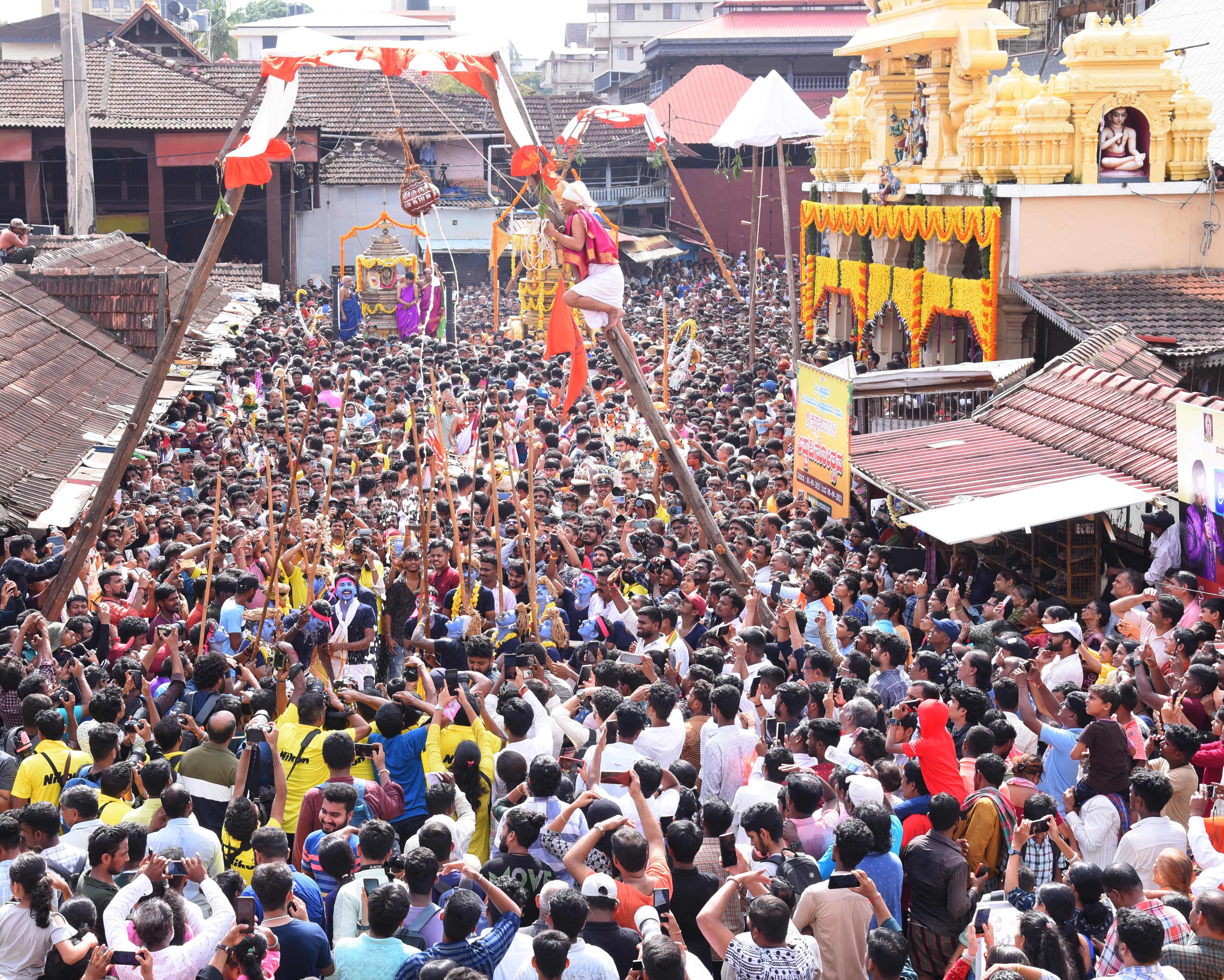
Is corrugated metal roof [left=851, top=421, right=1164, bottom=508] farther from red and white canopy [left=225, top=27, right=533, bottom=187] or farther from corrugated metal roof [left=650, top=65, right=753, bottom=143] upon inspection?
corrugated metal roof [left=650, top=65, right=753, bottom=143]

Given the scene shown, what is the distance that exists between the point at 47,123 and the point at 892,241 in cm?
1862

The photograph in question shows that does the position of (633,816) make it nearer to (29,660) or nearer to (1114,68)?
(29,660)

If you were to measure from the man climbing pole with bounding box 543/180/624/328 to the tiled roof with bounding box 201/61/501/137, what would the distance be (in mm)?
28397

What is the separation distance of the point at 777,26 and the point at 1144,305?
3497cm

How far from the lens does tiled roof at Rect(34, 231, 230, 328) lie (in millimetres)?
17266

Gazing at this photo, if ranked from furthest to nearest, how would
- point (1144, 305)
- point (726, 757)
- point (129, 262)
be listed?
1. point (129, 262)
2. point (1144, 305)
3. point (726, 757)

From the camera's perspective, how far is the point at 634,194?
40562 mm

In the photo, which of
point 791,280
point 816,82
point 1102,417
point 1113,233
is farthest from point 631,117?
point 816,82

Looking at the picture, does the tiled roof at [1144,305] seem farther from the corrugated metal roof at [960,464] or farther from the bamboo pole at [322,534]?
the bamboo pole at [322,534]

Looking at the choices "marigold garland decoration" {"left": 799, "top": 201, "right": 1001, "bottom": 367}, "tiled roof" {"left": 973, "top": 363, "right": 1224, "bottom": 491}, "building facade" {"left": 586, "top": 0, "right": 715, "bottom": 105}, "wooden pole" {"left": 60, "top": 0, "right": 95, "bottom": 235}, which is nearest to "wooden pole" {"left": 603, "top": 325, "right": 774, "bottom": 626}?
"tiled roof" {"left": 973, "top": 363, "right": 1224, "bottom": 491}

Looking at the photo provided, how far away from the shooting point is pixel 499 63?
307 inches

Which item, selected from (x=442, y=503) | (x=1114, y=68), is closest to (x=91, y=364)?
(x=442, y=503)

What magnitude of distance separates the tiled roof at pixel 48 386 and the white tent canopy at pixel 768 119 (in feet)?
32.7

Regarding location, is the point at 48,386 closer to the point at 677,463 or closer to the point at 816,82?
the point at 677,463
